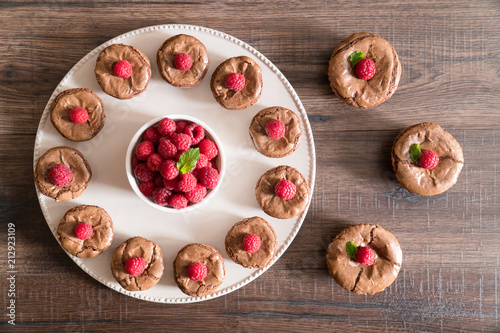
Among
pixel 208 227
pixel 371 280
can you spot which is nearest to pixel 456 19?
pixel 371 280

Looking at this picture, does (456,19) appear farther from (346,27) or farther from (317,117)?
(317,117)

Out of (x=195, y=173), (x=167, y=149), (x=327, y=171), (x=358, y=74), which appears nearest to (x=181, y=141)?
(x=167, y=149)

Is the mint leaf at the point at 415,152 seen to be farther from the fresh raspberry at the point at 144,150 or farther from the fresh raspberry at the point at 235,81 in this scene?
the fresh raspberry at the point at 144,150

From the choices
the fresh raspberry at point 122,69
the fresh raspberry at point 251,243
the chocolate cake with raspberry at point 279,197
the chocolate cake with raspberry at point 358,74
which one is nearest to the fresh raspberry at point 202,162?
the chocolate cake with raspberry at point 279,197

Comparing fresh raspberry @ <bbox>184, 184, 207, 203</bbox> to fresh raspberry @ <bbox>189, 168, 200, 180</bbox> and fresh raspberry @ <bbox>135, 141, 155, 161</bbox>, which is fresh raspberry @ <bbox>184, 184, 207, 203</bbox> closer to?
fresh raspberry @ <bbox>189, 168, 200, 180</bbox>

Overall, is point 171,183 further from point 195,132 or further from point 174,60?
point 174,60

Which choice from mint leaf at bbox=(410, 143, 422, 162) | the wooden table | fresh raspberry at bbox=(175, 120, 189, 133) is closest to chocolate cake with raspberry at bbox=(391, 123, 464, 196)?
mint leaf at bbox=(410, 143, 422, 162)
